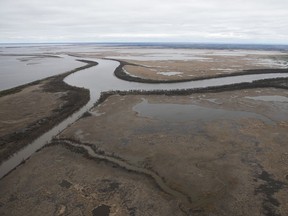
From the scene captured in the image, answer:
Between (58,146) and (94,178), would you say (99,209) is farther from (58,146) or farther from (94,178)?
(58,146)

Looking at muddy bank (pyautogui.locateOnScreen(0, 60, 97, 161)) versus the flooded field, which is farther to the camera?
muddy bank (pyautogui.locateOnScreen(0, 60, 97, 161))

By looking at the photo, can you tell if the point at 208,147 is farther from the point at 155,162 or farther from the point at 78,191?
the point at 78,191

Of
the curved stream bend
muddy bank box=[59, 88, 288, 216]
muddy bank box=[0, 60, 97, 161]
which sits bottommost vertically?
muddy bank box=[0, 60, 97, 161]

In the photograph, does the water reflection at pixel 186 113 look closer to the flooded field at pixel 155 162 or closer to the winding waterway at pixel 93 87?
the flooded field at pixel 155 162

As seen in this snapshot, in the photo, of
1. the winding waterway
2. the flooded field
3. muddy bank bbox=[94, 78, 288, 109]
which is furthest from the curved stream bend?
muddy bank bbox=[94, 78, 288, 109]

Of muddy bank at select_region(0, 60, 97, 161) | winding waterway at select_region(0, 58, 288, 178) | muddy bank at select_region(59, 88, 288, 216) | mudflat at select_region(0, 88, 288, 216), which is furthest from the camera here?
muddy bank at select_region(0, 60, 97, 161)

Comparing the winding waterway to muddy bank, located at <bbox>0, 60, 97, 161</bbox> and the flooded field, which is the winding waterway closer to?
the flooded field

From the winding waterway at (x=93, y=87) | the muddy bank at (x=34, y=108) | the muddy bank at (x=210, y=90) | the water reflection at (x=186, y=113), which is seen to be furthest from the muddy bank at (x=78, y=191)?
the muddy bank at (x=210, y=90)

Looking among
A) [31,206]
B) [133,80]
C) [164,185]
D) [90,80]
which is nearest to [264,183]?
[164,185]

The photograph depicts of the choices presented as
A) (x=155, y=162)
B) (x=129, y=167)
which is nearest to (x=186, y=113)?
(x=155, y=162)

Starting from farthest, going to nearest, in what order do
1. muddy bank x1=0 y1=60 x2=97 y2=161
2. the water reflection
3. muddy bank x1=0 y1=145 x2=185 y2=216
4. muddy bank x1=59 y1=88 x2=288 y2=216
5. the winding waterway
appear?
the water reflection → muddy bank x1=0 y1=60 x2=97 y2=161 → the winding waterway → muddy bank x1=59 y1=88 x2=288 y2=216 → muddy bank x1=0 y1=145 x2=185 y2=216
